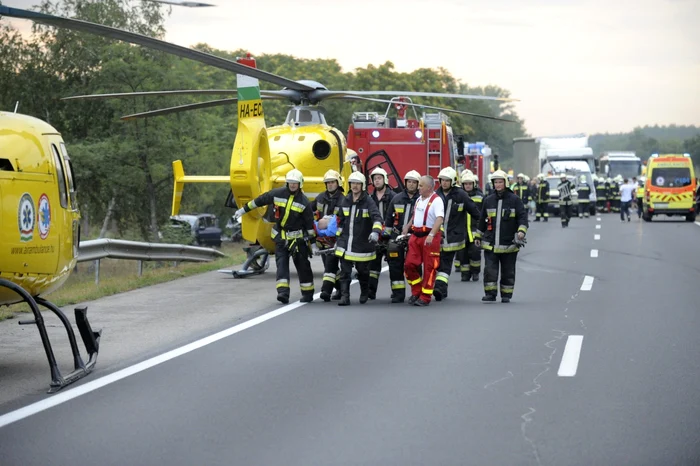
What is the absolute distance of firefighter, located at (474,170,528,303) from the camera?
16.5 m

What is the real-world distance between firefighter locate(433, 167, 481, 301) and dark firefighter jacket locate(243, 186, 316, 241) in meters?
2.24

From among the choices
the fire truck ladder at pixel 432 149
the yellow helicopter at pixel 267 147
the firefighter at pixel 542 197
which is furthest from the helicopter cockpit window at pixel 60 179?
the firefighter at pixel 542 197

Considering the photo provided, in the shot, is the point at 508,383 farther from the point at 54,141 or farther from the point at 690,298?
the point at 690,298

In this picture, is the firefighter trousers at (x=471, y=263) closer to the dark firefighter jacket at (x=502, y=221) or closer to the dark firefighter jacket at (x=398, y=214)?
the dark firefighter jacket at (x=502, y=221)

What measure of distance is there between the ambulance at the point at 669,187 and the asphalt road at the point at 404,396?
32.2 meters

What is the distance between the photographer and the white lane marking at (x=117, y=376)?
871 centimetres

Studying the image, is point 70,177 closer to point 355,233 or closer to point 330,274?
point 355,233

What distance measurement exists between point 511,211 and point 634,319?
2611mm

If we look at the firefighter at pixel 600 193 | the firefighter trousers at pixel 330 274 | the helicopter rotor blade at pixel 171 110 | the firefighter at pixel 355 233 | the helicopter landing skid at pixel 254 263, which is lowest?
the firefighter at pixel 600 193

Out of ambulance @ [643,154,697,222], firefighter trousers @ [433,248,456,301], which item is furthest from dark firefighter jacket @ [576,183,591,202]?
firefighter trousers @ [433,248,456,301]

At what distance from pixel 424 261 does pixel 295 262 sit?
1721 mm

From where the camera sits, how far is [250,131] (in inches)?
702

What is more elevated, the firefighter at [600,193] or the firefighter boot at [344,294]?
the firefighter boot at [344,294]

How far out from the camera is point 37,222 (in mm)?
10430
